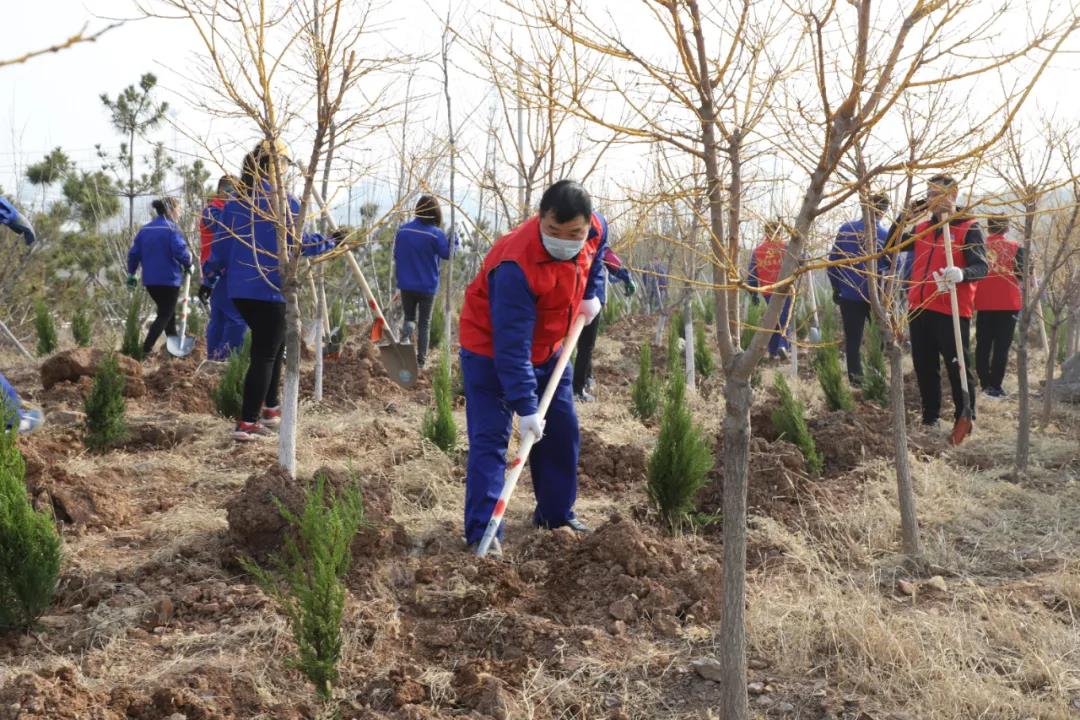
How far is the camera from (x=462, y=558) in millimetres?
3621

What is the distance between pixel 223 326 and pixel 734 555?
6.56 m

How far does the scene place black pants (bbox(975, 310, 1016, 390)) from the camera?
692cm

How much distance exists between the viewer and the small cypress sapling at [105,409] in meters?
5.32

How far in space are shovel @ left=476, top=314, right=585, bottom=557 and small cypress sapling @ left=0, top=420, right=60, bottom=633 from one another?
Result: 4.67 ft

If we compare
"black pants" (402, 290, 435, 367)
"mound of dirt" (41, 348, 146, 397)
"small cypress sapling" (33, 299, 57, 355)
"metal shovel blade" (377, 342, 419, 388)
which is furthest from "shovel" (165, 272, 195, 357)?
"metal shovel blade" (377, 342, 419, 388)

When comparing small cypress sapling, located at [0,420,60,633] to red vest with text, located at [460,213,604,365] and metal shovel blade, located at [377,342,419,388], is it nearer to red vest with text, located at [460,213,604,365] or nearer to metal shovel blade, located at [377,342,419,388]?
red vest with text, located at [460,213,604,365]

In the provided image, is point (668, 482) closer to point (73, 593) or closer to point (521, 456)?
point (521, 456)

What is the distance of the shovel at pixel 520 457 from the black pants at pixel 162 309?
579 centimetres

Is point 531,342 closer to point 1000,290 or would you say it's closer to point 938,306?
point 938,306

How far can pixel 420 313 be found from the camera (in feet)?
27.9

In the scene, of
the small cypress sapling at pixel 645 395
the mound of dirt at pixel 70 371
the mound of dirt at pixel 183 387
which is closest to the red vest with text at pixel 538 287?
the small cypress sapling at pixel 645 395

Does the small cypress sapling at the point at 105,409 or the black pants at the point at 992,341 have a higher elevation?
the black pants at the point at 992,341

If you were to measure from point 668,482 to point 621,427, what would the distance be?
7.25 feet

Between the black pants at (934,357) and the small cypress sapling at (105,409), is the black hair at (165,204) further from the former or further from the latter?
the black pants at (934,357)
